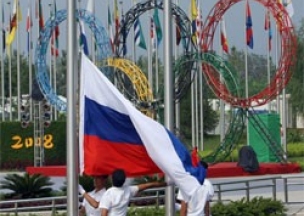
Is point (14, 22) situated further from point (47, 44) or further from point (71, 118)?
point (71, 118)

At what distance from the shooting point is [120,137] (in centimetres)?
1082

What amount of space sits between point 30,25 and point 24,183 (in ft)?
83.8

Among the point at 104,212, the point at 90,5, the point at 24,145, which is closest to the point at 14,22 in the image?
the point at 90,5

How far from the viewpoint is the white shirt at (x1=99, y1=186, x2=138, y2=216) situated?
10.3 m

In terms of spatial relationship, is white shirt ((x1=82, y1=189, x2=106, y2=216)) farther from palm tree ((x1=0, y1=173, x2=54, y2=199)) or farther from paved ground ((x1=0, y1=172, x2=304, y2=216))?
palm tree ((x1=0, y1=173, x2=54, y2=199))

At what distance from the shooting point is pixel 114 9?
46469 mm

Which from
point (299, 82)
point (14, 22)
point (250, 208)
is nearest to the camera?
point (250, 208)

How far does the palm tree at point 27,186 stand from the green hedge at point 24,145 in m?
20.9

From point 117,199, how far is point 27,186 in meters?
13.3

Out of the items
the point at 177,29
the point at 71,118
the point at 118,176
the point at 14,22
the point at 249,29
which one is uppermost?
the point at 14,22

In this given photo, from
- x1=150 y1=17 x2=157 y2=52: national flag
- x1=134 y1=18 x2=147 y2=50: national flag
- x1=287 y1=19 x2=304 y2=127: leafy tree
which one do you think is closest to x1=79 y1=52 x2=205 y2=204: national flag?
x1=134 y1=18 x2=147 y2=50: national flag

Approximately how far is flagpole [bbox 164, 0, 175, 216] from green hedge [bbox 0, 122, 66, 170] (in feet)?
106

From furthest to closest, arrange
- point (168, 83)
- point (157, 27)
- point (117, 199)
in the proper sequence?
point (157, 27), point (168, 83), point (117, 199)

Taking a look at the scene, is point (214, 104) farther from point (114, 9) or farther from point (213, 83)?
point (213, 83)
